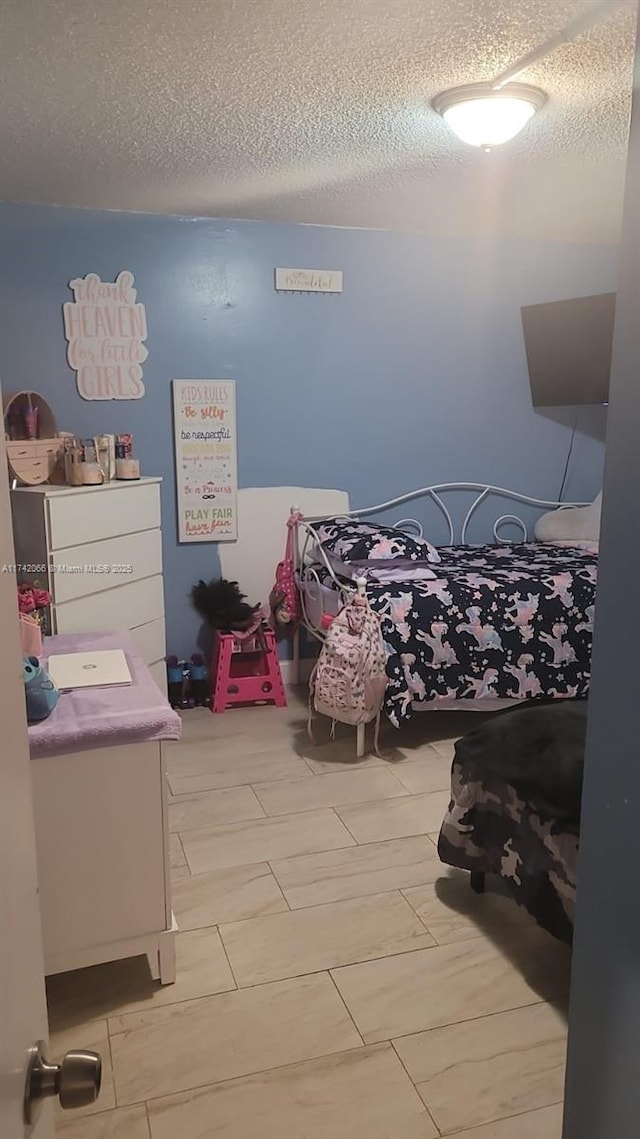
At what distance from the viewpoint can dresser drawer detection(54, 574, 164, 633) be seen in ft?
10.9

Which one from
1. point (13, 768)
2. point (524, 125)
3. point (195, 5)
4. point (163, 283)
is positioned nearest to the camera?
point (13, 768)

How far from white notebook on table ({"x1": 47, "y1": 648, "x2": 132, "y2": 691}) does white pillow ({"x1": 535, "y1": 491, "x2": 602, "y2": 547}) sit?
2.70 meters

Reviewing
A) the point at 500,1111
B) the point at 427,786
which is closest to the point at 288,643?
the point at 427,786

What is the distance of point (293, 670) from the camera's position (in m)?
4.30

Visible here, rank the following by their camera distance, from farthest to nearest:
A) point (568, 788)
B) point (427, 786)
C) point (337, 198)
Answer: point (337, 198) → point (427, 786) → point (568, 788)

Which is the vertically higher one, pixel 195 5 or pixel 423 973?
pixel 195 5

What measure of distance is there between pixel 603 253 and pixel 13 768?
4.43m

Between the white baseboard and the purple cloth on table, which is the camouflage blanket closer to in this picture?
the purple cloth on table

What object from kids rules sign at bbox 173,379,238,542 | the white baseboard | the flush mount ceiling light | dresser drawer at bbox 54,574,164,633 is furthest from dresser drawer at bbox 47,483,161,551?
the flush mount ceiling light

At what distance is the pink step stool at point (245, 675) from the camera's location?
155 inches

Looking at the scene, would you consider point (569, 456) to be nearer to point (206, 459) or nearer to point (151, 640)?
point (206, 459)

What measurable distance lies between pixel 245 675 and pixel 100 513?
1118mm

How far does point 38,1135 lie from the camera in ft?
2.82

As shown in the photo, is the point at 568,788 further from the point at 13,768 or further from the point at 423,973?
the point at 13,768
